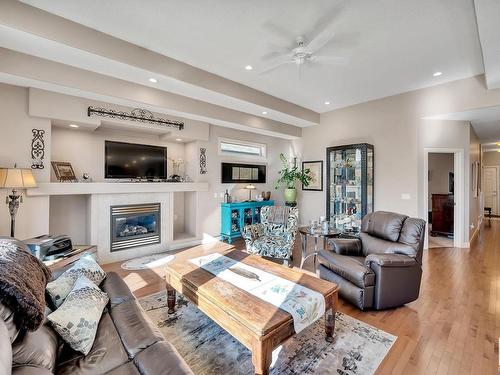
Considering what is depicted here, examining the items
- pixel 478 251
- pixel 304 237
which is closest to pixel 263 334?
pixel 304 237

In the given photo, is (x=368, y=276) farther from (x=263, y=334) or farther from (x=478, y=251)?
(x=478, y=251)

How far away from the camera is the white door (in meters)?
9.36

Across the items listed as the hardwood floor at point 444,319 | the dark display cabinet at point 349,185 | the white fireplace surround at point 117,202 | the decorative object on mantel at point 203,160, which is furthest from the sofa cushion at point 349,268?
the decorative object on mantel at point 203,160

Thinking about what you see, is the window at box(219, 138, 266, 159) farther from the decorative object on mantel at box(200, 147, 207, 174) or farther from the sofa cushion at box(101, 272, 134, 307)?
the sofa cushion at box(101, 272, 134, 307)

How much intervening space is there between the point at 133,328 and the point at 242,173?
15.7ft

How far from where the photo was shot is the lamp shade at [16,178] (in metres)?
2.89

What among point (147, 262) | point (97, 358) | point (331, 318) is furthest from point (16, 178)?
point (331, 318)

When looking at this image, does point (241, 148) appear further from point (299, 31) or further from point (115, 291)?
point (115, 291)

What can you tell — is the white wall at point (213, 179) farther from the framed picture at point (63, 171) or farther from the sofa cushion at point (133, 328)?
the sofa cushion at point (133, 328)

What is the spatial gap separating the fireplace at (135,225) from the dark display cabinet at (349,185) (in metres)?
3.77

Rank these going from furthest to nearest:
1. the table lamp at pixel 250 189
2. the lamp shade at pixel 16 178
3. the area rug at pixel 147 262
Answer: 1. the table lamp at pixel 250 189
2. the area rug at pixel 147 262
3. the lamp shade at pixel 16 178

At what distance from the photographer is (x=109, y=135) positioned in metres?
4.46

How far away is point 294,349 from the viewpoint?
2016 millimetres

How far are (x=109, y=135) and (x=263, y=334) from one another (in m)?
4.45
